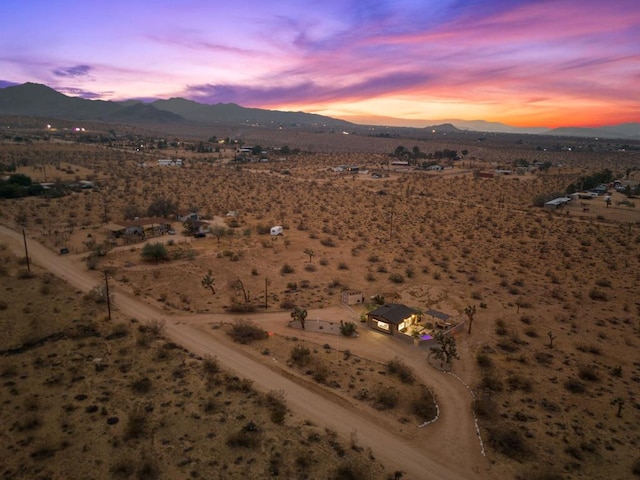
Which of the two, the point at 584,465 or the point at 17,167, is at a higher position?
the point at 17,167

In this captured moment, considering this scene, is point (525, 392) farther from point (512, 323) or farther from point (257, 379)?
point (257, 379)

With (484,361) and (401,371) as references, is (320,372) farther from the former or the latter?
(484,361)

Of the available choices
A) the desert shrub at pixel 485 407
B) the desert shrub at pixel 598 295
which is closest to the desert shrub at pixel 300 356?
the desert shrub at pixel 485 407

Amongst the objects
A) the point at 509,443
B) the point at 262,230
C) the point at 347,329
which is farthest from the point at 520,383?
the point at 262,230

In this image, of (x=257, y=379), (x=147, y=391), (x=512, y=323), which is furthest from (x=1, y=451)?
(x=512, y=323)

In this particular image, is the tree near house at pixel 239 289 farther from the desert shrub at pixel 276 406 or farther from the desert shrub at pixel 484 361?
the desert shrub at pixel 484 361

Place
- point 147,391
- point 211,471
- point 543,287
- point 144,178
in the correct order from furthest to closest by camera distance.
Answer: point 144,178 → point 543,287 → point 147,391 → point 211,471

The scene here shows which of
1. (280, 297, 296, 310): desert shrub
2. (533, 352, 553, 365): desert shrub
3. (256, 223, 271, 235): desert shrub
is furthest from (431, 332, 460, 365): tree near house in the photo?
(256, 223, 271, 235): desert shrub
